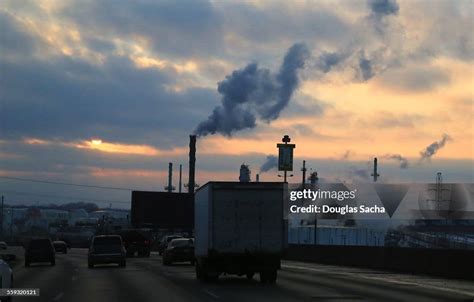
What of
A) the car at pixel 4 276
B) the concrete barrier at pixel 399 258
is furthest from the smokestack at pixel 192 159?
the car at pixel 4 276

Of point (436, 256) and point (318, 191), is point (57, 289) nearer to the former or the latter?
point (436, 256)

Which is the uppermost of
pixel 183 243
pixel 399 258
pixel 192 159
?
pixel 192 159

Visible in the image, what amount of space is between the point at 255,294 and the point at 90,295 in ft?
15.1

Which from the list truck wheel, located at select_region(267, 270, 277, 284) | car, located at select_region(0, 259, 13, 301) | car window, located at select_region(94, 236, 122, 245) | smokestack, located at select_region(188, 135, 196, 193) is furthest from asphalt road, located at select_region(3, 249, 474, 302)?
smokestack, located at select_region(188, 135, 196, 193)

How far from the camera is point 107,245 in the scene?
4094 cm

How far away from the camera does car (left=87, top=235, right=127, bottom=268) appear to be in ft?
132

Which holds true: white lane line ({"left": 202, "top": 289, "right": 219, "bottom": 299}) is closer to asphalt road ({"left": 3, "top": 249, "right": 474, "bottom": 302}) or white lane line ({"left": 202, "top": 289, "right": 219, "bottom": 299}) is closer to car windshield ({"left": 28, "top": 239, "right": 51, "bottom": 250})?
asphalt road ({"left": 3, "top": 249, "right": 474, "bottom": 302})

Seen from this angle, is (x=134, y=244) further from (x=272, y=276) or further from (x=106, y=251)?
(x=272, y=276)

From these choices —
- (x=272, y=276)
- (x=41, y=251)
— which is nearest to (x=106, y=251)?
(x=41, y=251)

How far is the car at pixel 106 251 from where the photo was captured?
132ft

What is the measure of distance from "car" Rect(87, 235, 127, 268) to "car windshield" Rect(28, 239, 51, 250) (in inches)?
252

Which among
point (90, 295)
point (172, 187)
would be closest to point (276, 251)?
point (90, 295)

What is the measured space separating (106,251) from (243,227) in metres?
17.0

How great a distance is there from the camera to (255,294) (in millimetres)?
21031
